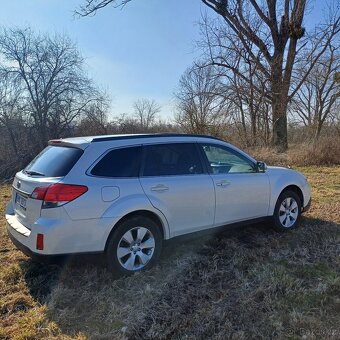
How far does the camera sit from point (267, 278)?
383 cm

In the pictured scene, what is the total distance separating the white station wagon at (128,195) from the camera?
3.62 meters

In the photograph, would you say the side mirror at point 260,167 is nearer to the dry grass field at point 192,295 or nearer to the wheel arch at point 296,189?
the wheel arch at point 296,189

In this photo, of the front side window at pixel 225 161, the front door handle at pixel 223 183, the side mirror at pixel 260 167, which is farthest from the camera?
the side mirror at pixel 260 167

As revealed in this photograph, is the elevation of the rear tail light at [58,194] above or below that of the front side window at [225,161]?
below

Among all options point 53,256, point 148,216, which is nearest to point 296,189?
point 148,216

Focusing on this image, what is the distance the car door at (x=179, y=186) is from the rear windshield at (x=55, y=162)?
833mm

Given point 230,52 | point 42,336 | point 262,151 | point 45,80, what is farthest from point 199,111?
point 42,336

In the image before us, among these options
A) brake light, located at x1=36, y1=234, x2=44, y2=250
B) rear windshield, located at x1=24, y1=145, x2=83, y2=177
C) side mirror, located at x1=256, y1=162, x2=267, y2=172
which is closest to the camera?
brake light, located at x1=36, y1=234, x2=44, y2=250

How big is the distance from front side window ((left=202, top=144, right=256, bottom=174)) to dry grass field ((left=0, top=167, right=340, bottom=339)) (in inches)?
41.4

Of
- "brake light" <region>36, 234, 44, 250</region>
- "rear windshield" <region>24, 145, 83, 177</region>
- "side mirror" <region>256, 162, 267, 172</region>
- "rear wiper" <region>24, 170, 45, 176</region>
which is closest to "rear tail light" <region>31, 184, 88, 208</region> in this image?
"rear windshield" <region>24, 145, 83, 177</region>

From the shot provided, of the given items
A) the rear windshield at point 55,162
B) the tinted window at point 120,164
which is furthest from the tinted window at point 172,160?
the rear windshield at point 55,162

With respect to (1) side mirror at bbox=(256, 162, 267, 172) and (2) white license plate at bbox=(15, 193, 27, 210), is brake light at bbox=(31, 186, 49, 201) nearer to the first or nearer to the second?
(2) white license plate at bbox=(15, 193, 27, 210)

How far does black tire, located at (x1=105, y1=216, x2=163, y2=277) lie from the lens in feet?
12.6

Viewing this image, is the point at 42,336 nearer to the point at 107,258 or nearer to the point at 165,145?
the point at 107,258
